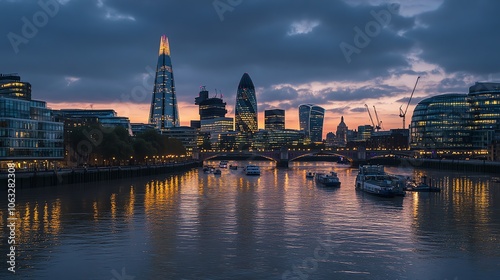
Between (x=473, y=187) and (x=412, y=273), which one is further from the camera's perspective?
(x=473, y=187)

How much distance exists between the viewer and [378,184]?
69125mm

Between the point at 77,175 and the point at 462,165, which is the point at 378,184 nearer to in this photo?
the point at 77,175

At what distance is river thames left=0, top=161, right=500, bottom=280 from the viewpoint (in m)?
28.0

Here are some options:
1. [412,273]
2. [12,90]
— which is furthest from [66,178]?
[12,90]

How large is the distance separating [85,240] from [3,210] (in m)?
18.4

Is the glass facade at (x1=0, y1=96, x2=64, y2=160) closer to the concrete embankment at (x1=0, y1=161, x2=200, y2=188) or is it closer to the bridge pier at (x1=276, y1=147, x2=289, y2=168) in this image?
the concrete embankment at (x1=0, y1=161, x2=200, y2=188)

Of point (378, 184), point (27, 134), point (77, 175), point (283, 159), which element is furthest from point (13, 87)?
point (378, 184)

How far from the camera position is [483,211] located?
5206 cm

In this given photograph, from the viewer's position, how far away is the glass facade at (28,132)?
304ft

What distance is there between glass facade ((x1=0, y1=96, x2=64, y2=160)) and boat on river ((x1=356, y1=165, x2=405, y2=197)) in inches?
2256

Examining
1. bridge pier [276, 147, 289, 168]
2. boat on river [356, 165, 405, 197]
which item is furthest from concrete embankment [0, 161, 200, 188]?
bridge pier [276, 147, 289, 168]

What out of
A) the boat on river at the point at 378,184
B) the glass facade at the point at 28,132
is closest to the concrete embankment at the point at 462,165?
the boat on river at the point at 378,184

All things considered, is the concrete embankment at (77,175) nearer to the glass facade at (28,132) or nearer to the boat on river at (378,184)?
the glass facade at (28,132)

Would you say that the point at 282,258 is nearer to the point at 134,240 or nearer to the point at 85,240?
the point at 134,240
